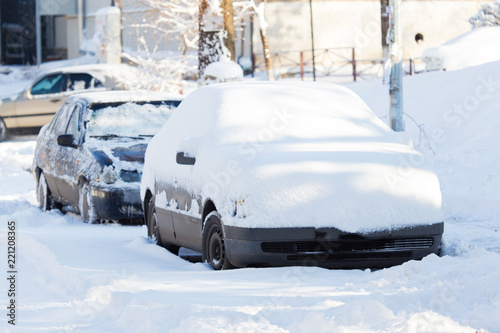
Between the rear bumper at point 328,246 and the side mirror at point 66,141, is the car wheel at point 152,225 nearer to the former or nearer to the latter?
the rear bumper at point 328,246

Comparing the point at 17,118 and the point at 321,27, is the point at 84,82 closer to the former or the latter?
the point at 17,118

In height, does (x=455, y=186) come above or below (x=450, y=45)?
below

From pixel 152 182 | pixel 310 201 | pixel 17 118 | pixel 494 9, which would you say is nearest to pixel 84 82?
pixel 17 118

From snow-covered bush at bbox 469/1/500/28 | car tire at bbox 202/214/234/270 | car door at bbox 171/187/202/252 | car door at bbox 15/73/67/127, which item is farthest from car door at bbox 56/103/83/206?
snow-covered bush at bbox 469/1/500/28

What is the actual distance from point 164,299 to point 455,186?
23.6ft

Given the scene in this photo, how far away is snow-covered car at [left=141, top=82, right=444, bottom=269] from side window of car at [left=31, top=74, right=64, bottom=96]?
1517cm

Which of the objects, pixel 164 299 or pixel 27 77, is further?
pixel 27 77

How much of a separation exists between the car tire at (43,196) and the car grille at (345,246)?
259 inches

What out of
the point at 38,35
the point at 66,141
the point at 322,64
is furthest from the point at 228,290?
the point at 38,35

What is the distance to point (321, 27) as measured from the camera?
34.8 m

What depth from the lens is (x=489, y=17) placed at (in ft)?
84.6

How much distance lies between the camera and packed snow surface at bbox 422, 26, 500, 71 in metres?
22.3

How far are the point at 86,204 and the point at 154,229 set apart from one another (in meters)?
2.17

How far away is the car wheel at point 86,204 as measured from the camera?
36.9 feet
